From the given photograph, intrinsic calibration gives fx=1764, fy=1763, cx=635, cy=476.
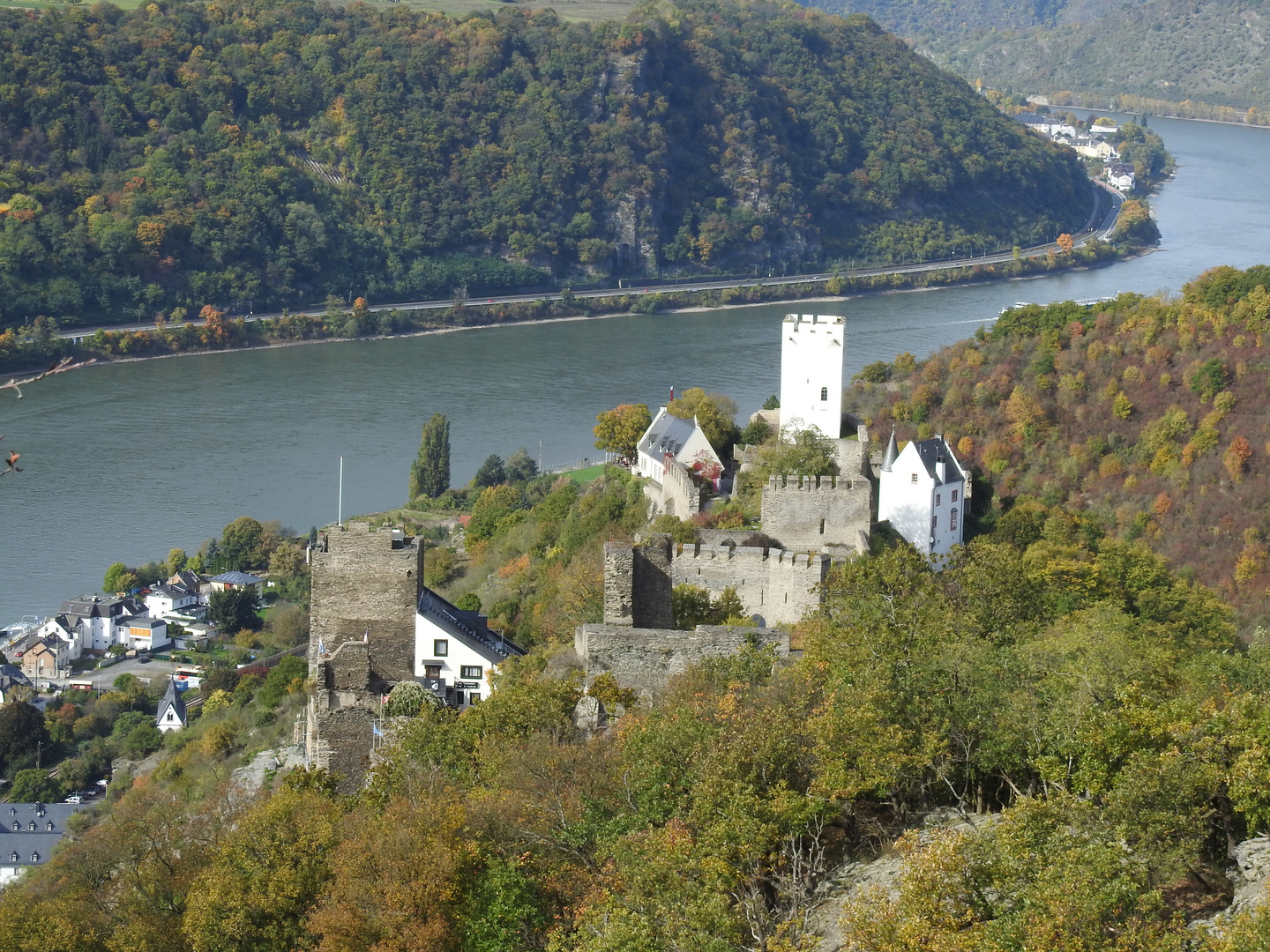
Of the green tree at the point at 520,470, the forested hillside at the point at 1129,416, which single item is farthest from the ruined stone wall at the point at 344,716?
A: the green tree at the point at 520,470

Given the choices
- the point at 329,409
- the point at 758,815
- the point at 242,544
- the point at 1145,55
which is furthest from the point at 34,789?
the point at 1145,55

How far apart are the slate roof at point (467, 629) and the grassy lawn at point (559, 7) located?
83.0 m

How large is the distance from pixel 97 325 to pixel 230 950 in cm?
5851

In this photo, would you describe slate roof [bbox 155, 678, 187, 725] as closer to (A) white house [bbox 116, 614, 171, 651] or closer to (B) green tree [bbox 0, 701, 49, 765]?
(B) green tree [bbox 0, 701, 49, 765]

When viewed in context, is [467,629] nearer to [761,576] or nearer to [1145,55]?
[761,576]

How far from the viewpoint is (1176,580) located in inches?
1035

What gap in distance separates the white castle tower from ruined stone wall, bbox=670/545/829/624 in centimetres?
761

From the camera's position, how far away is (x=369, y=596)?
54.8 ft

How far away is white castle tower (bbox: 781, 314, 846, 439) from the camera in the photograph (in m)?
25.3

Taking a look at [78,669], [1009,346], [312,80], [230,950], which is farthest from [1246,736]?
[312,80]

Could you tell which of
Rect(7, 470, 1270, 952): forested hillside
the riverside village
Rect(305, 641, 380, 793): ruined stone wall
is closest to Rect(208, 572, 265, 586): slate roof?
the riverside village

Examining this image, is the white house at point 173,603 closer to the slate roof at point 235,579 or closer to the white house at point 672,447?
the slate roof at point 235,579

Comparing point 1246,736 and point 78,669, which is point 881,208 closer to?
point 78,669

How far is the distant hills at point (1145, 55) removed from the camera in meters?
156
